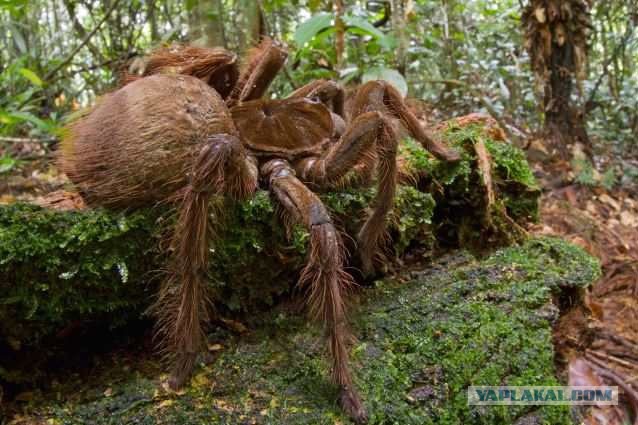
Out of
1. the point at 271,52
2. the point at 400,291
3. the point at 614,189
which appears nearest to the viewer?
the point at 400,291

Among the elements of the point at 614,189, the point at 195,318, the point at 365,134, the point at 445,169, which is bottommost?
the point at 614,189

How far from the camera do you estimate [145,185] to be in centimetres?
215

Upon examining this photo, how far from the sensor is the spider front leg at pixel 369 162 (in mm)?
2332

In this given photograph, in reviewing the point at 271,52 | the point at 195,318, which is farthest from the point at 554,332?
the point at 271,52

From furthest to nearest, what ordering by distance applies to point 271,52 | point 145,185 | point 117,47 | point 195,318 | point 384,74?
point 117,47 < point 384,74 < point 271,52 < point 145,185 < point 195,318

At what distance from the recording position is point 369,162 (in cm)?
250

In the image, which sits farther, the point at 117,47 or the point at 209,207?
the point at 117,47

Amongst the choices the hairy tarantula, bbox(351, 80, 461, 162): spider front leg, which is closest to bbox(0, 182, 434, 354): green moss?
the hairy tarantula

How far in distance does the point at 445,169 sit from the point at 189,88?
4.95 feet

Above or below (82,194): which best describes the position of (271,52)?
above

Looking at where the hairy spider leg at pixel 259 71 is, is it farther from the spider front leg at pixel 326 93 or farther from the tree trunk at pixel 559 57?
the tree trunk at pixel 559 57

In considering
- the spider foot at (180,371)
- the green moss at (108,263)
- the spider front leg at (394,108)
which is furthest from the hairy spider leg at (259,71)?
the spider foot at (180,371)

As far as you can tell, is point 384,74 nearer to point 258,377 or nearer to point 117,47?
point 258,377

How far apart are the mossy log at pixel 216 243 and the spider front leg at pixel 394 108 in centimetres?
12
